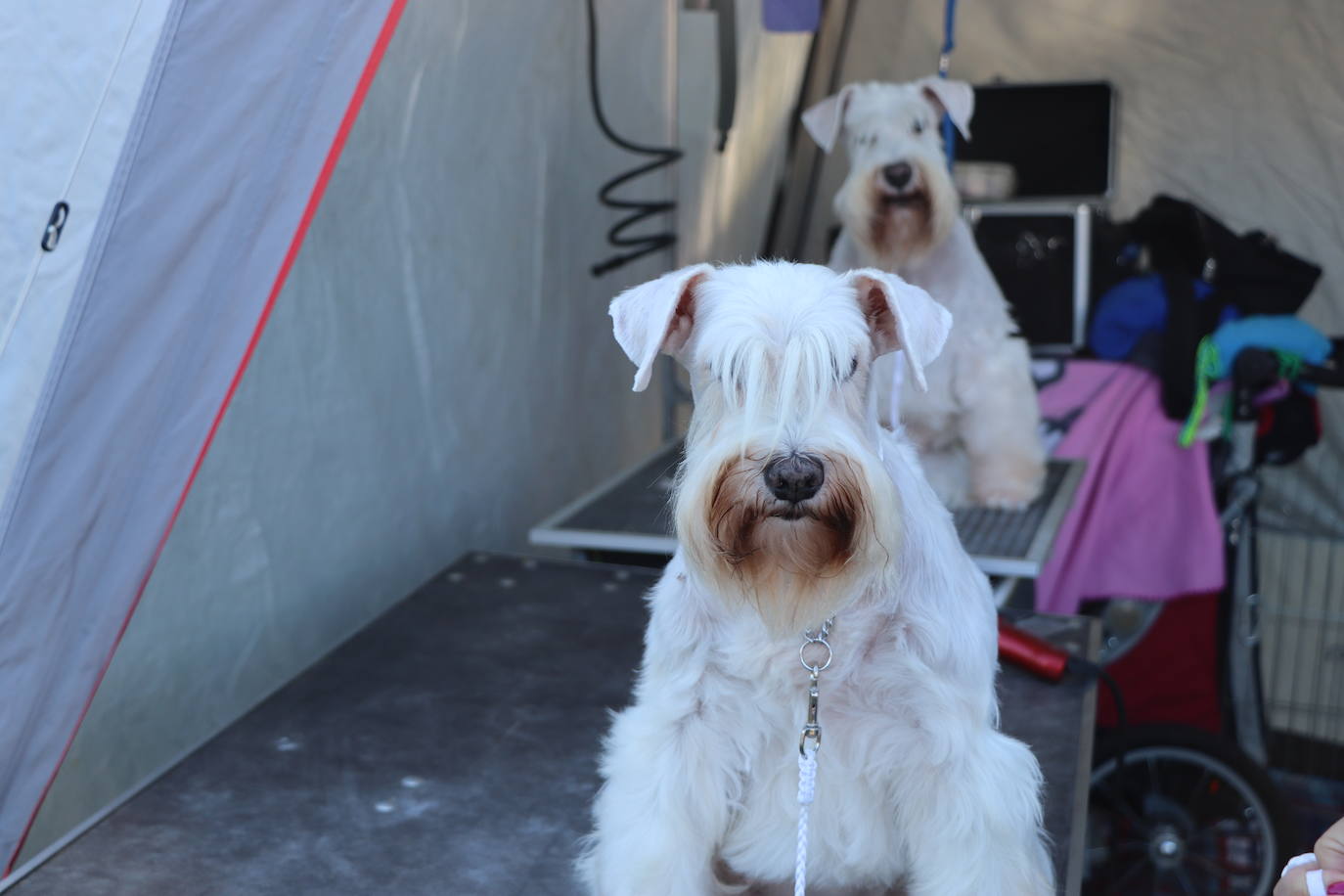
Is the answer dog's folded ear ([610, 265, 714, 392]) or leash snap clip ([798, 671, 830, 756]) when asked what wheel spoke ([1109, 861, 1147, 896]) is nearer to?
leash snap clip ([798, 671, 830, 756])

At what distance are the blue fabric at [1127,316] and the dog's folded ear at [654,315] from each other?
2511mm

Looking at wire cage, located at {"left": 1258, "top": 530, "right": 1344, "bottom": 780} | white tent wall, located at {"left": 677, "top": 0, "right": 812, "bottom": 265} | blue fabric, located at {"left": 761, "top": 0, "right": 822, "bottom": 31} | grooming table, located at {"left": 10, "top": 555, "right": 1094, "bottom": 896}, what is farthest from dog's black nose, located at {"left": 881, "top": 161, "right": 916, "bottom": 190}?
wire cage, located at {"left": 1258, "top": 530, "right": 1344, "bottom": 780}

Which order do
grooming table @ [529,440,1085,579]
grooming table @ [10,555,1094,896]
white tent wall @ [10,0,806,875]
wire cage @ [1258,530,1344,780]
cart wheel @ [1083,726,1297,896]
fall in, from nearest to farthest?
grooming table @ [10,555,1094,896] < white tent wall @ [10,0,806,875] < grooming table @ [529,440,1085,579] < cart wheel @ [1083,726,1297,896] < wire cage @ [1258,530,1344,780]

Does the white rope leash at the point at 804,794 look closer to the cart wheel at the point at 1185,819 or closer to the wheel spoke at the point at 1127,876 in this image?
the cart wheel at the point at 1185,819

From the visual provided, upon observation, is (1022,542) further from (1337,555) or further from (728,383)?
(1337,555)

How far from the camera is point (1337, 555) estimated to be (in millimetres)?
4039

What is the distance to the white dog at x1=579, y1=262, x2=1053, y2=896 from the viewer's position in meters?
1.39

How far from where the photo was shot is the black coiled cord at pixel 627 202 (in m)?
3.47

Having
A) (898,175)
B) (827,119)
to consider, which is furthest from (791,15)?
(898,175)

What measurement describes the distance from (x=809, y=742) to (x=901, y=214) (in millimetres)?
1726

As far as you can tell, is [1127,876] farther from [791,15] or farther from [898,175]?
[791,15]

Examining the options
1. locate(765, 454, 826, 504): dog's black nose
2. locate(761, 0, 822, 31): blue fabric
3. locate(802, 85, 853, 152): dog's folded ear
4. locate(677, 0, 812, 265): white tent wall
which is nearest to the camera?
locate(765, 454, 826, 504): dog's black nose

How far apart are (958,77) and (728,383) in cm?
352

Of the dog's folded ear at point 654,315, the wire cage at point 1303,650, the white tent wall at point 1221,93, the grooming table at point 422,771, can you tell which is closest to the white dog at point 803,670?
the dog's folded ear at point 654,315
